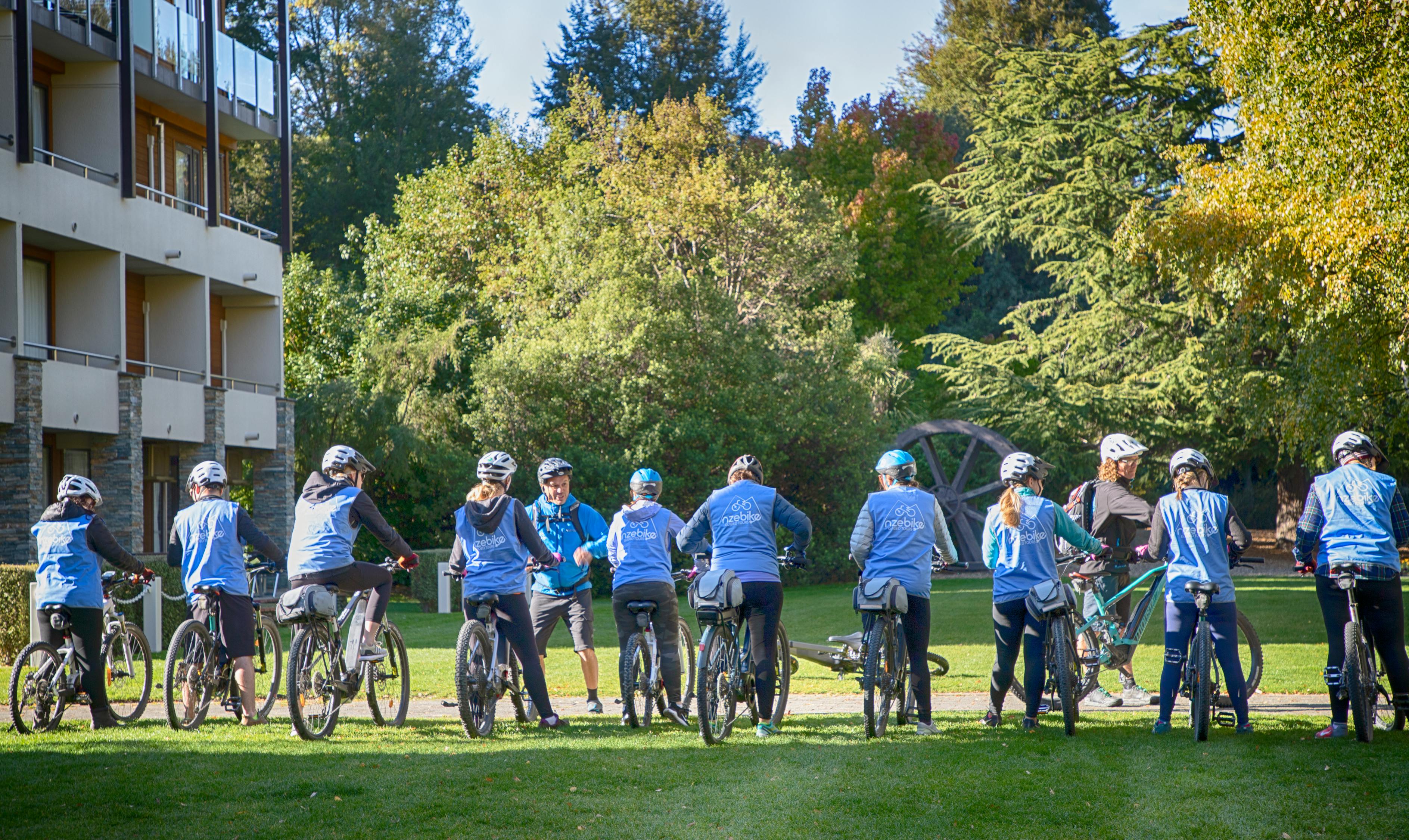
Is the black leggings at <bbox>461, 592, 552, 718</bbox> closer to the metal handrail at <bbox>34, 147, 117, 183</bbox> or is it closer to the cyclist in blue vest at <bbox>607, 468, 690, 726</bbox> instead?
the cyclist in blue vest at <bbox>607, 468, 690, 726</bbox>

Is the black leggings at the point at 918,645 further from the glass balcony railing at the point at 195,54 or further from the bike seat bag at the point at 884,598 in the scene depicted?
the glass balcony railing at the point at 195,54

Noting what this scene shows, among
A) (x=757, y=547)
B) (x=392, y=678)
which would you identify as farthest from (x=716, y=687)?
(x=392, y=678)

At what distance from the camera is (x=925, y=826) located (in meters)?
6.12

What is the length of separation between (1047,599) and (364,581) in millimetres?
4399

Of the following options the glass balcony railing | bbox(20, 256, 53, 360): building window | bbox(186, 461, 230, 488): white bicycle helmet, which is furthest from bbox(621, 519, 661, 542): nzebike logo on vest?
the glass balcony railing

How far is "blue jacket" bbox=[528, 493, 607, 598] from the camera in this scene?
984cm

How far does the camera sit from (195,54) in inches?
975

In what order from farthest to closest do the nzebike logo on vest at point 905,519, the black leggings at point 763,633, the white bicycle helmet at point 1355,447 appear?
the nzebike logo on vest at point 905,519 → the black leggings at point 763,633 → the white bicycle helmet at point 1355,447

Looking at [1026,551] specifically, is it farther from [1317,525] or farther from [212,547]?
[212,547]

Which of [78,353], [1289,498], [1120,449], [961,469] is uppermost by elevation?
[78,353]

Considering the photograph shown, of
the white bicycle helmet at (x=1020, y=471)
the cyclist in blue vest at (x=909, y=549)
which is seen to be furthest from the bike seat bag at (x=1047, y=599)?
the white bicycle helmet at (x=1020, y=471)

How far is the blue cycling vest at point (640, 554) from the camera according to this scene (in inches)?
361

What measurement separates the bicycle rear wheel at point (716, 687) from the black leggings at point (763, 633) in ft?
0.63

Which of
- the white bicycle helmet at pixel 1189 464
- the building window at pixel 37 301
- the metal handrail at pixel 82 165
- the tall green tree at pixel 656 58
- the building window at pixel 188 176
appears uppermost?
the tall green tree at pixel 656 58
